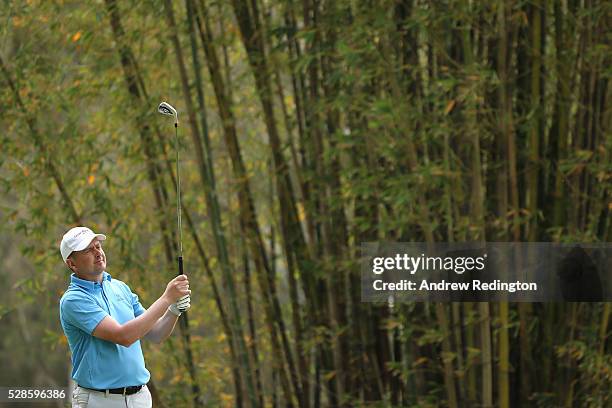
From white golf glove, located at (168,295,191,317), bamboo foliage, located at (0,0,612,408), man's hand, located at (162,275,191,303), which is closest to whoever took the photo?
man's hand, located at (162,275,191,303)

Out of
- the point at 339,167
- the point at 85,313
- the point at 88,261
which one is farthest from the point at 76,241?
the point at 339,167

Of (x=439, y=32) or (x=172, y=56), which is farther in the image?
(x=172, y=56)

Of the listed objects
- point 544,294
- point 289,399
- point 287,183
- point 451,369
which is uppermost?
point 287,183

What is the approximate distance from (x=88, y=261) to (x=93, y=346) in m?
0.21

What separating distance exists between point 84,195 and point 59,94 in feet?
1.49

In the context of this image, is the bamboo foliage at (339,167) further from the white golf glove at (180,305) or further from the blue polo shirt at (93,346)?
the blue polo shirt at (93,346)

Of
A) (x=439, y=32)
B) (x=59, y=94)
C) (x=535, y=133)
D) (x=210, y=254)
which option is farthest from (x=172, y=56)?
(x=535, y=133)

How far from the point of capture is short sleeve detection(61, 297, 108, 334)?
2.64 meters

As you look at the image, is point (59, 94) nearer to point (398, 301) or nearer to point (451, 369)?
point (398, 301)

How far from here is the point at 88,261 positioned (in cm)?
270

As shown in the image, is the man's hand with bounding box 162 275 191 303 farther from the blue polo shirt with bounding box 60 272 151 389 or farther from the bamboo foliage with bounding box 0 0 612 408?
the bamboo foliage with bounding box 0 0 612 408

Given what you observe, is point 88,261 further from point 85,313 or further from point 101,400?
point 101,400

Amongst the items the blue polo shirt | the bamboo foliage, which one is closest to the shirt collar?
the blue polo shirt

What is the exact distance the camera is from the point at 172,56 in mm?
5098
